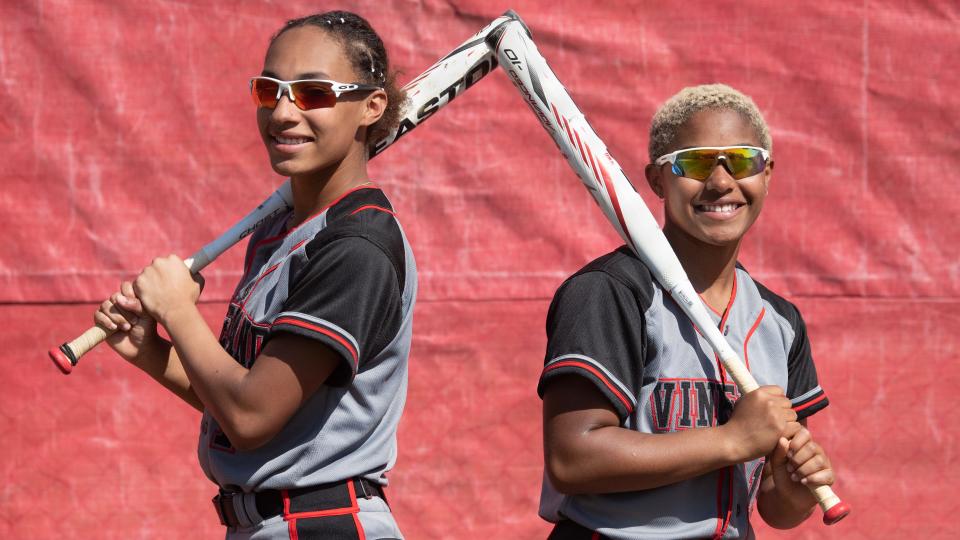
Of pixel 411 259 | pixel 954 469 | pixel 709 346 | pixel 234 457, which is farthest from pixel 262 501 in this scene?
pixel 954 469

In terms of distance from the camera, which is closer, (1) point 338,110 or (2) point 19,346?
(1) point 338,110

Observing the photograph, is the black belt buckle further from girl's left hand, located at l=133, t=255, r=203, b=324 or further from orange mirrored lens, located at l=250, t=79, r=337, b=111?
orange mirrored lens, located at l=250, t=79, r=337, b=111

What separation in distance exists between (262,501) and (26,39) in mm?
2457

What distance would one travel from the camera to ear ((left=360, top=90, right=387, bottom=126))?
229cm

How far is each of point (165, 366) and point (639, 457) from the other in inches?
40.2

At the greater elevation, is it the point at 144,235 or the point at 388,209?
the point at 144,235

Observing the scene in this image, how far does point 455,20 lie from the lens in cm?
406

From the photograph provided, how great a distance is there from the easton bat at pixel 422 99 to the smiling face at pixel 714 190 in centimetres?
56

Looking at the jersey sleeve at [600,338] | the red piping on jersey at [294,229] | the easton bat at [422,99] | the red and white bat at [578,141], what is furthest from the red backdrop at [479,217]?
the jersey sleeve at [600,338]

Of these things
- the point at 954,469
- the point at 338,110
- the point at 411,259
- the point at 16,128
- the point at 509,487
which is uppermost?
the point at 16,128

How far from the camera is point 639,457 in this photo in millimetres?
2018

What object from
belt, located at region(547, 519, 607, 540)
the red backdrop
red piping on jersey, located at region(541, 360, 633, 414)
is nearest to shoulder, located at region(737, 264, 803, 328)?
red piping on jersey, located at region(541, 360, 633, 414)

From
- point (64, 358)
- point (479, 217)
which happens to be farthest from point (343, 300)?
point (479, 217)

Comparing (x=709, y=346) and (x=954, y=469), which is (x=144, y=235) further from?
(x=954, y=469)
